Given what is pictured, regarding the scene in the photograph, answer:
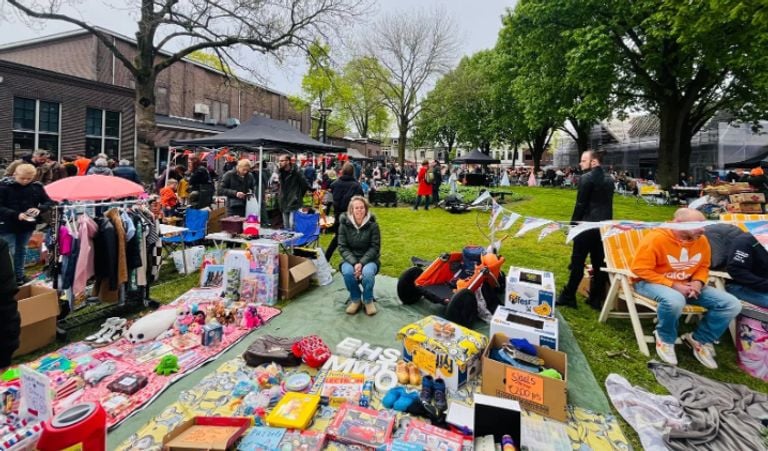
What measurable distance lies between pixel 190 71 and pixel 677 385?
29404 mm

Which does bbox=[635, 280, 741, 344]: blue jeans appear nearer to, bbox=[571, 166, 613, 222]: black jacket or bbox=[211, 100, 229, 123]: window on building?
bbox=[571, 166, 613, 222]: black jacket

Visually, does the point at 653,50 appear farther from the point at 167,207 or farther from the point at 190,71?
the point at 190,71

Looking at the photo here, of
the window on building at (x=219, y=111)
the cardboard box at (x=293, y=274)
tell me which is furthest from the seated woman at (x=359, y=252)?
the window on building at (x=219, y=111)

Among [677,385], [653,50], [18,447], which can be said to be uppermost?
[653,50]

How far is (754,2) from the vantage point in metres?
8.21

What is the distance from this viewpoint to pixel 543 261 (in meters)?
7.10

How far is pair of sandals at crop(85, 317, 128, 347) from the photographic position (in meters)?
3.69

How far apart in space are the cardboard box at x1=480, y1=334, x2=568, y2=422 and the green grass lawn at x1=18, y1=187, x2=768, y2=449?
52cm

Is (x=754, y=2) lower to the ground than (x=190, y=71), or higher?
lower

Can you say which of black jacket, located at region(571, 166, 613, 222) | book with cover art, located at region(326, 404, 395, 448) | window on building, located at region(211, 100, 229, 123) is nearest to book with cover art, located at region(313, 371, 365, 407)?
book with cover art, located at region(326, 404, 395, 448)

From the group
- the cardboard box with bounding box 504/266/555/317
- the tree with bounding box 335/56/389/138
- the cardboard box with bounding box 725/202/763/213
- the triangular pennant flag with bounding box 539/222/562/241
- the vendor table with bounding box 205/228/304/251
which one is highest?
the tree with bounding box 335/56/389/138

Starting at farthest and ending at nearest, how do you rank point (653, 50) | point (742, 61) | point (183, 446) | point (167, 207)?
point (653, 50), point (742, 61), point (167, 207), point (183, 446)

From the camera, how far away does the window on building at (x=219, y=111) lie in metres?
27.8

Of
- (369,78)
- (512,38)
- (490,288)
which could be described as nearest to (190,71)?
(369,78)
